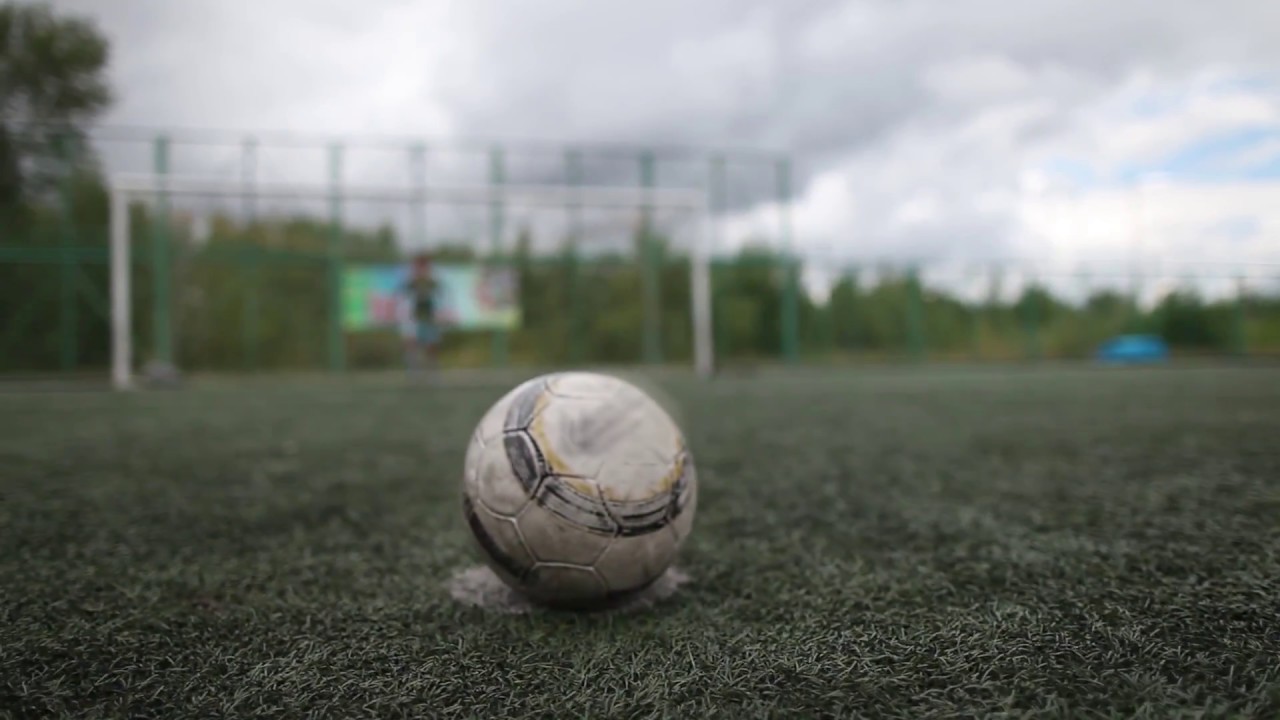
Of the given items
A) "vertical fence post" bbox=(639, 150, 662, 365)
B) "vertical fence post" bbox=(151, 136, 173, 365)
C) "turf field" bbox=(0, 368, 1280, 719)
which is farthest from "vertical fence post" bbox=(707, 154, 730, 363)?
"turf field" bbox=(0, 368, 1280, 719)

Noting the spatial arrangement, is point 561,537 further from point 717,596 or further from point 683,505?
point 717,596

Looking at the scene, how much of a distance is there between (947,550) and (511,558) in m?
1.12

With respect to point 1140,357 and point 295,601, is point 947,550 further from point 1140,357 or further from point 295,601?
point 1140,357

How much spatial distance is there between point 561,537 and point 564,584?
0.35ft

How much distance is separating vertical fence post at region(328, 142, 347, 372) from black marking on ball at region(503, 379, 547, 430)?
45.0 ft

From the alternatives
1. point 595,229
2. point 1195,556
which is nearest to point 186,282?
Answer: point 595,229

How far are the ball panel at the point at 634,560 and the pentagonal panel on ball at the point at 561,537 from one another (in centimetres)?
2

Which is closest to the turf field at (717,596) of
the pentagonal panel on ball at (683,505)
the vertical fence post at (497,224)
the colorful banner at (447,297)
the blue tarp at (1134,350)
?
the pentagonal panel on ball at (683,505)

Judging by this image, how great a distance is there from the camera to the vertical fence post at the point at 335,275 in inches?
565

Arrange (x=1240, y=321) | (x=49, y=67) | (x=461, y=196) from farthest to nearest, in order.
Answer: (x=1240, y=321), (x=49, y=67), (x=461, y=196)

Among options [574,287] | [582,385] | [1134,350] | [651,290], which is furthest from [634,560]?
[1134,350]

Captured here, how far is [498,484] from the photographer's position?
1.54 metres

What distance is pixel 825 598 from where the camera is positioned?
5.20ft

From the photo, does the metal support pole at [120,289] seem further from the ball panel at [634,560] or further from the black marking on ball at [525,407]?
the ball panel at [634,560]
